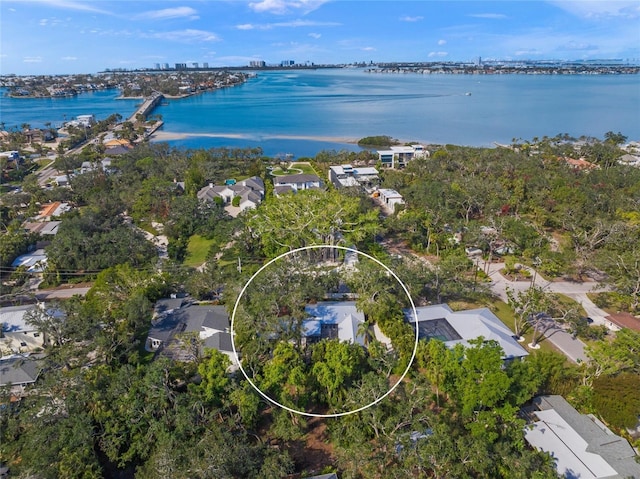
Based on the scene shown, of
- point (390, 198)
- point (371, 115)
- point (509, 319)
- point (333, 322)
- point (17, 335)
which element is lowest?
point (509, 319)

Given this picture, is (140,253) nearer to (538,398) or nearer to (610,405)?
(538,398)

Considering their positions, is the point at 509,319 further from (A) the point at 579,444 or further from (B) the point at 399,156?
(B) the point at 399,156

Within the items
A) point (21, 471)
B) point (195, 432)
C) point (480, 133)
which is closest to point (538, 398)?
point (195, 432)

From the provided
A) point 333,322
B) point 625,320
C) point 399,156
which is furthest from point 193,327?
point 399,156

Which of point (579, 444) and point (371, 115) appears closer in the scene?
point (579, 444)

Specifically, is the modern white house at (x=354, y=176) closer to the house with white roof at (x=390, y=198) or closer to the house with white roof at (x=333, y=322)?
the house with white roof at (x=390, y=198)

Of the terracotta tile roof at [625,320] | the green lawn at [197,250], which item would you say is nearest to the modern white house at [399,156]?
the green lawn at [197,250]
